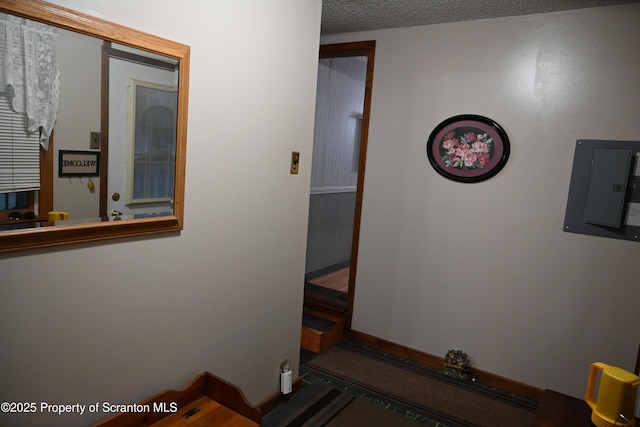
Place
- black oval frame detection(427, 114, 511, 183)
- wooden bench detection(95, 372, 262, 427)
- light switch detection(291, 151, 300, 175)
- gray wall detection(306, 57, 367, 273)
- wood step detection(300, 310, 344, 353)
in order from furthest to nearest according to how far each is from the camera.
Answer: gray wall detection(306, 57, 367, 273) → wood step detection(300, 310, 344, 353) → black oval frame detection(427, 114, 511, 183) → light switch detection(291, 151, 300, 175) → wooden bench detection(95, 372, 262, 427)

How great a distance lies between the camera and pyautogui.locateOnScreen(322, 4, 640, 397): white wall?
7.87 ft

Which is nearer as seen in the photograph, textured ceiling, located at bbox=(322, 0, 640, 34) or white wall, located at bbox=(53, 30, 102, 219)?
white wall, located at bbox=(53, 30, 102, 219)

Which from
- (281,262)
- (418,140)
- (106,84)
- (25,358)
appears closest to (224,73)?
(106,84)

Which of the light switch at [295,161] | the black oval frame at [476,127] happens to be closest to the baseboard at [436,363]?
the black oval frame at [476,127]

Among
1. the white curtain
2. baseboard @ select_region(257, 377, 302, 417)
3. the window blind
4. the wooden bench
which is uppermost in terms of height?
the white curtain

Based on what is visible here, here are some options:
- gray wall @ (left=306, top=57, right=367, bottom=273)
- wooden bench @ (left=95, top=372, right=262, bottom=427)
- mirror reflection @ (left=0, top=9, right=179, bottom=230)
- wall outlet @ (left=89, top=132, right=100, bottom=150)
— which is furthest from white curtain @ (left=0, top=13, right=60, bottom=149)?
gray wall @ (left=306, top=57, right=367, bottom=273)

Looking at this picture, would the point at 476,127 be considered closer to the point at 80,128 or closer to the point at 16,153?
the point at 80,128

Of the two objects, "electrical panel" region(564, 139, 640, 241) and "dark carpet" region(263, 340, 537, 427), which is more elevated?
"electrical panel" region(564, 139, 640, 241)

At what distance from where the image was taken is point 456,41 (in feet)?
9.15

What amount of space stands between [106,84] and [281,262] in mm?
1238

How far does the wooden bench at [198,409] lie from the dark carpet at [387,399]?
590 millimetres

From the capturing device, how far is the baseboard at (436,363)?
2684mm

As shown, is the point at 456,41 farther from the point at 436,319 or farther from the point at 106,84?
the point at 106,84

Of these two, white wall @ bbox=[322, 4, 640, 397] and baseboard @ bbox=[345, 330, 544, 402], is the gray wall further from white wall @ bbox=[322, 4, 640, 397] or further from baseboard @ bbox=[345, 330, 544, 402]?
baseboard @ bbox=[345, 330, 544, 402]
